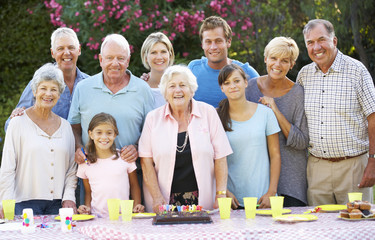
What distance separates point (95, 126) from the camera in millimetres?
4152

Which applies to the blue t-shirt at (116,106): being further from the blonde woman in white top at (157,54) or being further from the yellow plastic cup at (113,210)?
the yellow plastic cup at (113,210)

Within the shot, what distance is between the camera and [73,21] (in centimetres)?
907

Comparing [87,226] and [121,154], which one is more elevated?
[121,154]

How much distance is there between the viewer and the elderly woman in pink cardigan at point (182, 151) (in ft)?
13.3

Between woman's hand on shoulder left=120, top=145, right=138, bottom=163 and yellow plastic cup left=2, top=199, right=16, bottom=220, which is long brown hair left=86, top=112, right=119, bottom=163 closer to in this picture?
woman's hand on shoulder left=120, top=145, right=138, bottom=163

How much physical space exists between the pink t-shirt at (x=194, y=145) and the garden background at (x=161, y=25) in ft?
15.8

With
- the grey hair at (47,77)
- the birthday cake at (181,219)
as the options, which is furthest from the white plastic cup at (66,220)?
the grey hair at (47,77)

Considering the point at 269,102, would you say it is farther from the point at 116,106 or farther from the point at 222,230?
the point at 222,230

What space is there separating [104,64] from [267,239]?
2192 mm

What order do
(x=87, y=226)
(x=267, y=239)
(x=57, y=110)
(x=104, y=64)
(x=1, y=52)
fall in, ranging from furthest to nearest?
(x=1, y=52)
(x=57, y=110)
(x=104, y=64)
(x=87, y=226)
(x=267, y=239)

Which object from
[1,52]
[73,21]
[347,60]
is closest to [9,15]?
[1,52]

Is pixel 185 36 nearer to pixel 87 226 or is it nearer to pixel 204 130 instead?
pixel 204 130

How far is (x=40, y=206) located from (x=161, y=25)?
17.4ft

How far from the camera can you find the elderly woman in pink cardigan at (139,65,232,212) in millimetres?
4047
